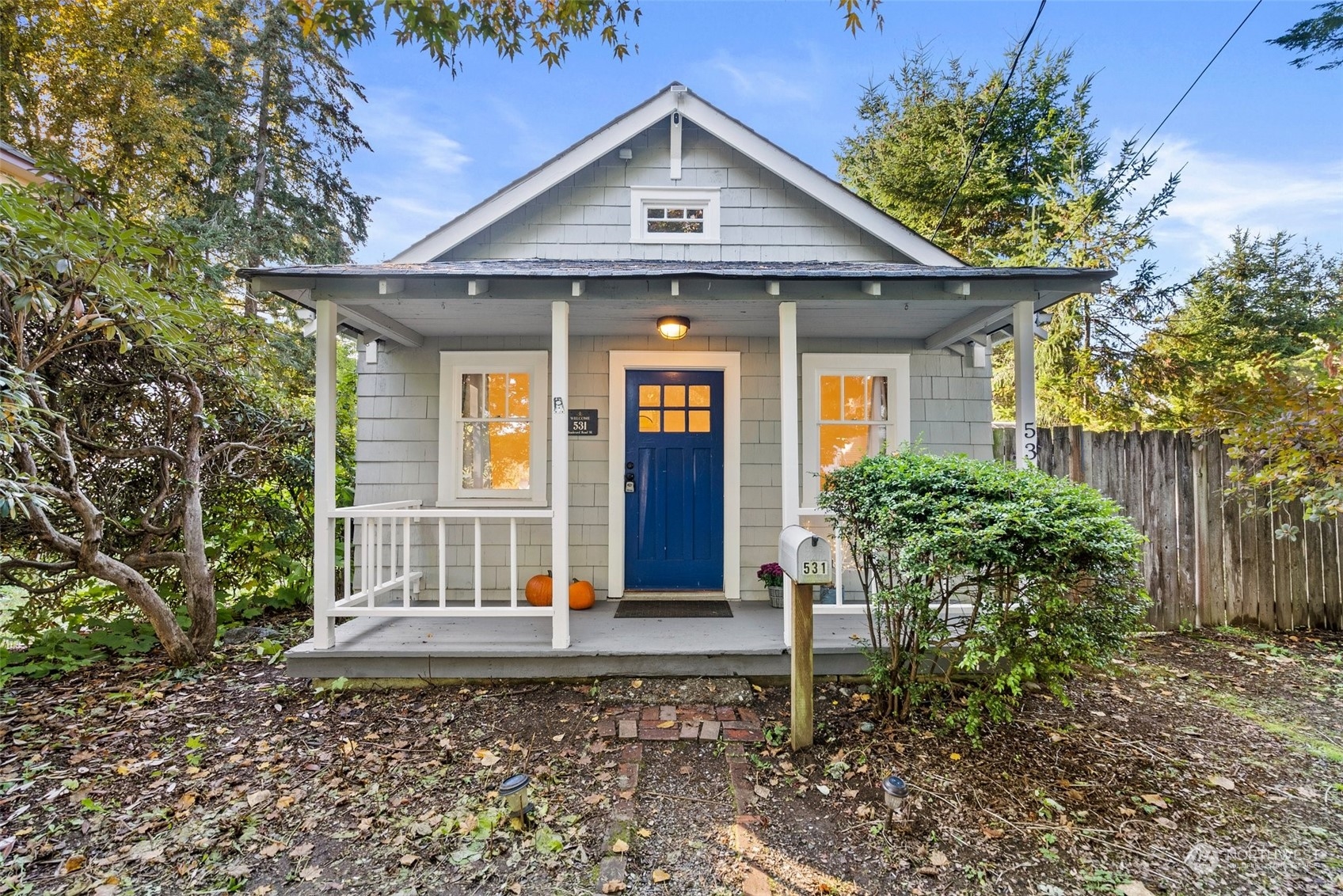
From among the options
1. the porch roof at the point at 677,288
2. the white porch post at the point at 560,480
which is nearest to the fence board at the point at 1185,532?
the porch roof at the point at 677,288

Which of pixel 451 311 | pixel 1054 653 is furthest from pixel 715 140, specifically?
pixel 1054 653

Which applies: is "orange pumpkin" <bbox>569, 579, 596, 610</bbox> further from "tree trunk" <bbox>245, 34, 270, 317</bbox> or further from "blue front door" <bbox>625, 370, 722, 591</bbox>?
"tree trunk" <bbox>245, 34, 270, 317</bbox>

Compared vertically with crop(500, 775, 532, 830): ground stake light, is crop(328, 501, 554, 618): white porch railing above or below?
above

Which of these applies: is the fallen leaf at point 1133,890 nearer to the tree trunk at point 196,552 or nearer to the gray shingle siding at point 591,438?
the gray shingle siding at point 591,438

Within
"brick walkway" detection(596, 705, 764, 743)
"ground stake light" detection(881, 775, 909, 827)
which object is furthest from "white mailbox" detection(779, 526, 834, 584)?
"brick walkway" detection(596, 705, 764, 743)

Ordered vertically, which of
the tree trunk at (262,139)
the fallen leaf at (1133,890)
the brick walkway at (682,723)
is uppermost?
the tree trunk at (262,139)

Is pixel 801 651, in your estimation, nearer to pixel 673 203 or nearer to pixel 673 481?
pixel 673 481

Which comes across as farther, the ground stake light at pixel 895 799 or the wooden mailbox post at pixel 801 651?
the wooden mailbox post at pixel 801 651

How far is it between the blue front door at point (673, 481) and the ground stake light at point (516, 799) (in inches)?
107

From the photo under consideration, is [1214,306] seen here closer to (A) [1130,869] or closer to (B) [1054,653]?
(B) [1054,653]

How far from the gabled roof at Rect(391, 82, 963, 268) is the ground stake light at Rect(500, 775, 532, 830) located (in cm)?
426

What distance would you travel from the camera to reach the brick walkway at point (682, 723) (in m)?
2.96

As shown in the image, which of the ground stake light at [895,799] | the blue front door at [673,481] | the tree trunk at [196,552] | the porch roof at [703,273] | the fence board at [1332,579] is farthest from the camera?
the blue front door at [673,481]

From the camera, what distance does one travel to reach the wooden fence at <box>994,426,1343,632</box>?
4777mm
